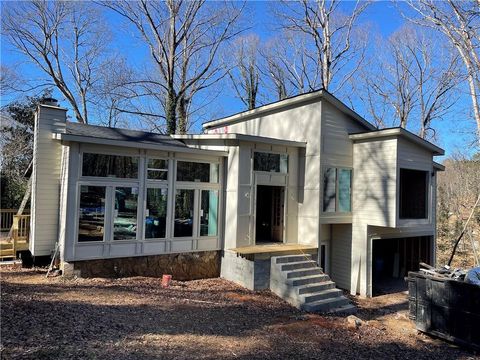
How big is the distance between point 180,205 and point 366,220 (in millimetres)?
6312

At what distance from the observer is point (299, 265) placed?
1028 cm

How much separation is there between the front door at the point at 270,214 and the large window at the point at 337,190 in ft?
4.85

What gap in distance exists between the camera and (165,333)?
228 inches

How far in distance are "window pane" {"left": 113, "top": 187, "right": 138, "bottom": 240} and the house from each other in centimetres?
3

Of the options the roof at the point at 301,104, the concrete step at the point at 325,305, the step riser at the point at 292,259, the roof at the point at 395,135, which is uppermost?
the roof at the point at 301,104

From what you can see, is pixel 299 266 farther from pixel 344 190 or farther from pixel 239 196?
pixel 344 190

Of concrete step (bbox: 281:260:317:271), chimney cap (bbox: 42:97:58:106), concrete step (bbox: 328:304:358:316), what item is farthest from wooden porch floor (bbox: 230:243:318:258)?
chimney cap (bbox: 42:97:58:106)

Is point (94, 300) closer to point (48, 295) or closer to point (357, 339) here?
point (48, 295)

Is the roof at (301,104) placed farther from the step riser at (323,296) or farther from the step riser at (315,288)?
the step riser at (323,296)

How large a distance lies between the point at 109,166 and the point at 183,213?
2.55 metres

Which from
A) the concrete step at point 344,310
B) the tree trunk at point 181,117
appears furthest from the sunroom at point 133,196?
the tree trunk at point 181,117

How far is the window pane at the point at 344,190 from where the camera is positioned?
12.1m

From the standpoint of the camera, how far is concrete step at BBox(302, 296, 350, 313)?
882 cm

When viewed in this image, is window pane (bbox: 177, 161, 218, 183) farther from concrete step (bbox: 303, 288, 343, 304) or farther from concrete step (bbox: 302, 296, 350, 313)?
concrete step (bbox: 302, 296, 350, 313)
